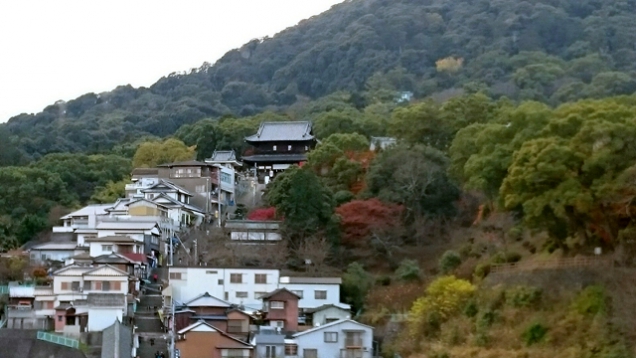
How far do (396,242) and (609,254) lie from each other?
10419 millimetres

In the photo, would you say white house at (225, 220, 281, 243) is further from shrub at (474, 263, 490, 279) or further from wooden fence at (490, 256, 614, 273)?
wooden fence at (490, 256, 614, 273)

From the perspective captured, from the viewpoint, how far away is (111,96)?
306ft

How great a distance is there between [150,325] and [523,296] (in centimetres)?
1102

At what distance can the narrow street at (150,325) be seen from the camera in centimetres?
2723

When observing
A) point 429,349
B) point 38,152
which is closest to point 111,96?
point 38,152

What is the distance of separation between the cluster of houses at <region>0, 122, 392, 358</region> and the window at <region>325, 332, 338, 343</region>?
0.09 ft

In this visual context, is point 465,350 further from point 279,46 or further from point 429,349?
point 279,46

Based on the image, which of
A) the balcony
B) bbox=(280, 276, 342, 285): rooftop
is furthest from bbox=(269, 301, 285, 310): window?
the balcony


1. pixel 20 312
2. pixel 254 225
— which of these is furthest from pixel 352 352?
pixel 20 312

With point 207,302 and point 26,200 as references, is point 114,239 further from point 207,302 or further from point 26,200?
point 26,200

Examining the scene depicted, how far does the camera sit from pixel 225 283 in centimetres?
3064

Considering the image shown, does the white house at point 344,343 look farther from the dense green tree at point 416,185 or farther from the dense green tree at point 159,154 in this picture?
the dense green tree at point 159,154

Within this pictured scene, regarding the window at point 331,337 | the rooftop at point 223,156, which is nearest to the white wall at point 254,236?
the window at point 331,337

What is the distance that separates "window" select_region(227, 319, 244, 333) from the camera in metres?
28.4
